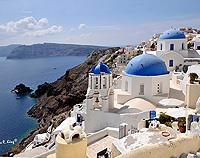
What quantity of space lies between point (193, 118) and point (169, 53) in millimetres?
19299

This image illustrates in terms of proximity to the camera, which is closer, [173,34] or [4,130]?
[173,34]

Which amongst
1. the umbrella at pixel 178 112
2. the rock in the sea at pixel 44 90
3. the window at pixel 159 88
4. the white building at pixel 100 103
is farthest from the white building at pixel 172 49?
the rock in the sea at pixel 44 90

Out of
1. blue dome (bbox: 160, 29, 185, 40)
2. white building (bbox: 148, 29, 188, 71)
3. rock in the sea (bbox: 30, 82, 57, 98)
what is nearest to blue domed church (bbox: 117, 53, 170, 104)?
white building (bbox: 148, 29, 188, 71)

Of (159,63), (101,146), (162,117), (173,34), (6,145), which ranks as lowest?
(6,145)

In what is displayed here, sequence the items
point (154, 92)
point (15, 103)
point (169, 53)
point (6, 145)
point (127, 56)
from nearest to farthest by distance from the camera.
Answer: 1. point (154, 92)
2. point (169, 53)
3. point (6, 145)
4. point (127, 56)
5. point (15, 103)

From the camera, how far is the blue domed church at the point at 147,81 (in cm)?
2044

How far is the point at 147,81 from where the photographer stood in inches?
806

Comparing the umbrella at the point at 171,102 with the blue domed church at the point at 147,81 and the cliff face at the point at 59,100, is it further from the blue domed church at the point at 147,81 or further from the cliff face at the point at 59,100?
the cliff face at the point at 59,100

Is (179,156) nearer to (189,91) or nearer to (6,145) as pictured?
(189,91)

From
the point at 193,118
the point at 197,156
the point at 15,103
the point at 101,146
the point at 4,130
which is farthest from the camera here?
the point at 15,103

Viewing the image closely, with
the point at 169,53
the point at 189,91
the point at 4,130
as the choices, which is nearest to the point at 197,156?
the point at 189,91

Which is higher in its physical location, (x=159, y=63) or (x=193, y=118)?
(x=159, y=63)

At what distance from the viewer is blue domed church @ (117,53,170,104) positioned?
67.1 ft

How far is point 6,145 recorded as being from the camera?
40156 millimetres
